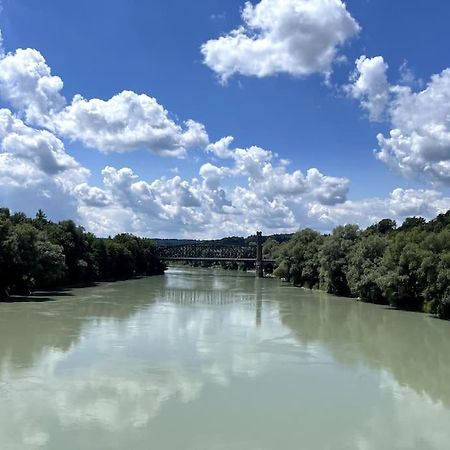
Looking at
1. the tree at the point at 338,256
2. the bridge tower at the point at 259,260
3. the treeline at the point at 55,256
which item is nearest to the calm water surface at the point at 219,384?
the treeline at the point at 55,256

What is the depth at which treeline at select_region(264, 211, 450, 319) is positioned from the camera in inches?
1796

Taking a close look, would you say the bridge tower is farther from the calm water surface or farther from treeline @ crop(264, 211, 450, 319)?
the calm water surface

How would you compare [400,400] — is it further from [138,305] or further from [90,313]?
[138,305]

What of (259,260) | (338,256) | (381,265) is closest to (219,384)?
(381,265)

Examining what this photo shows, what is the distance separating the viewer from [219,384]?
70.2 ft

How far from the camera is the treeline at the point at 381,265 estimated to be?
150ft

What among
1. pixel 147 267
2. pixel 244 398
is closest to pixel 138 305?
pixel 244 398

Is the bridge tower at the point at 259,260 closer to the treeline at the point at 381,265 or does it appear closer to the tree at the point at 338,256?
the treeline at the point at 381,265

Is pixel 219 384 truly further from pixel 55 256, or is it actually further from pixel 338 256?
pixel 338 256

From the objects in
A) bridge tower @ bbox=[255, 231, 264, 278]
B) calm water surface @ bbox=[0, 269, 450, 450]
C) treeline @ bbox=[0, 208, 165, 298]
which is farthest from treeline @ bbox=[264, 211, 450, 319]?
bridge tower @ bbox=[255, 231, 264, 278]

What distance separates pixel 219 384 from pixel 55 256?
1713 inches

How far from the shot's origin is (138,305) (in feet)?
177

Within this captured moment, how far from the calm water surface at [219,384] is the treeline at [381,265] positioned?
503 centimetres

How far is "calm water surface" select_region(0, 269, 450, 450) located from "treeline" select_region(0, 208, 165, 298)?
15005 millimetres
